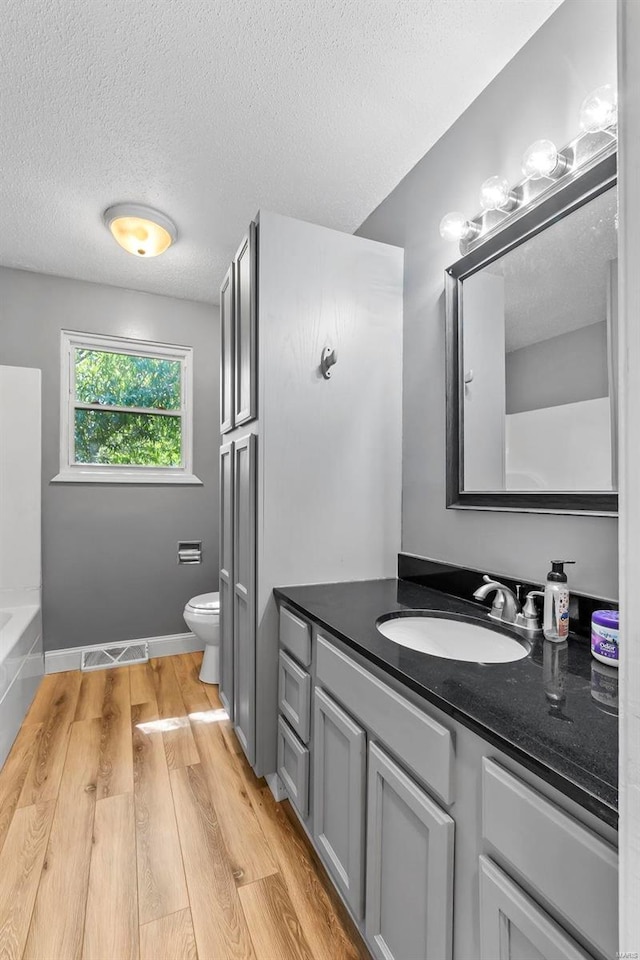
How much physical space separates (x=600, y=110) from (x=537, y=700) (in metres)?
1.40

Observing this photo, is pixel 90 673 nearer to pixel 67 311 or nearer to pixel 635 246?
pixel 67 311

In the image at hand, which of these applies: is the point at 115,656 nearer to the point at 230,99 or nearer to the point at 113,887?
the point at 113,887

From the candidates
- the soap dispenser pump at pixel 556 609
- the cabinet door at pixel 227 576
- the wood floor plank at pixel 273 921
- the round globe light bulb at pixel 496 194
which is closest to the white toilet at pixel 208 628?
the cabinet door at pixel 227 576

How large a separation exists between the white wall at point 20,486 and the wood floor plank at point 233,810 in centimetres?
144

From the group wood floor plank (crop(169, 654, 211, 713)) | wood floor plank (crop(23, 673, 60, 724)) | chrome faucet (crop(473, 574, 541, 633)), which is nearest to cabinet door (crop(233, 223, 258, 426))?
chrome faucet (crop(473, 574, 541, 633))

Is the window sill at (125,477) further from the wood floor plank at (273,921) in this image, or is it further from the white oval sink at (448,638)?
the wood floor plank at (273,921)

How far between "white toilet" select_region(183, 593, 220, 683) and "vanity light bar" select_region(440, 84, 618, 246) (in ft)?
7.44

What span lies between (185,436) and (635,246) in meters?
3.26

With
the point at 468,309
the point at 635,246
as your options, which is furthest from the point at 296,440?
the point at 635,246

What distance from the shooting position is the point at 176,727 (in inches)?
90.8

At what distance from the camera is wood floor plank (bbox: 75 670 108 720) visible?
2449 mm

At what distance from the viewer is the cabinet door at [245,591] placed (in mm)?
1782

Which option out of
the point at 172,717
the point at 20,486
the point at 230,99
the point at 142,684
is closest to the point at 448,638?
the point at 172,717

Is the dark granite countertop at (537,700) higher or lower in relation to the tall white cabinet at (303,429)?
lower
